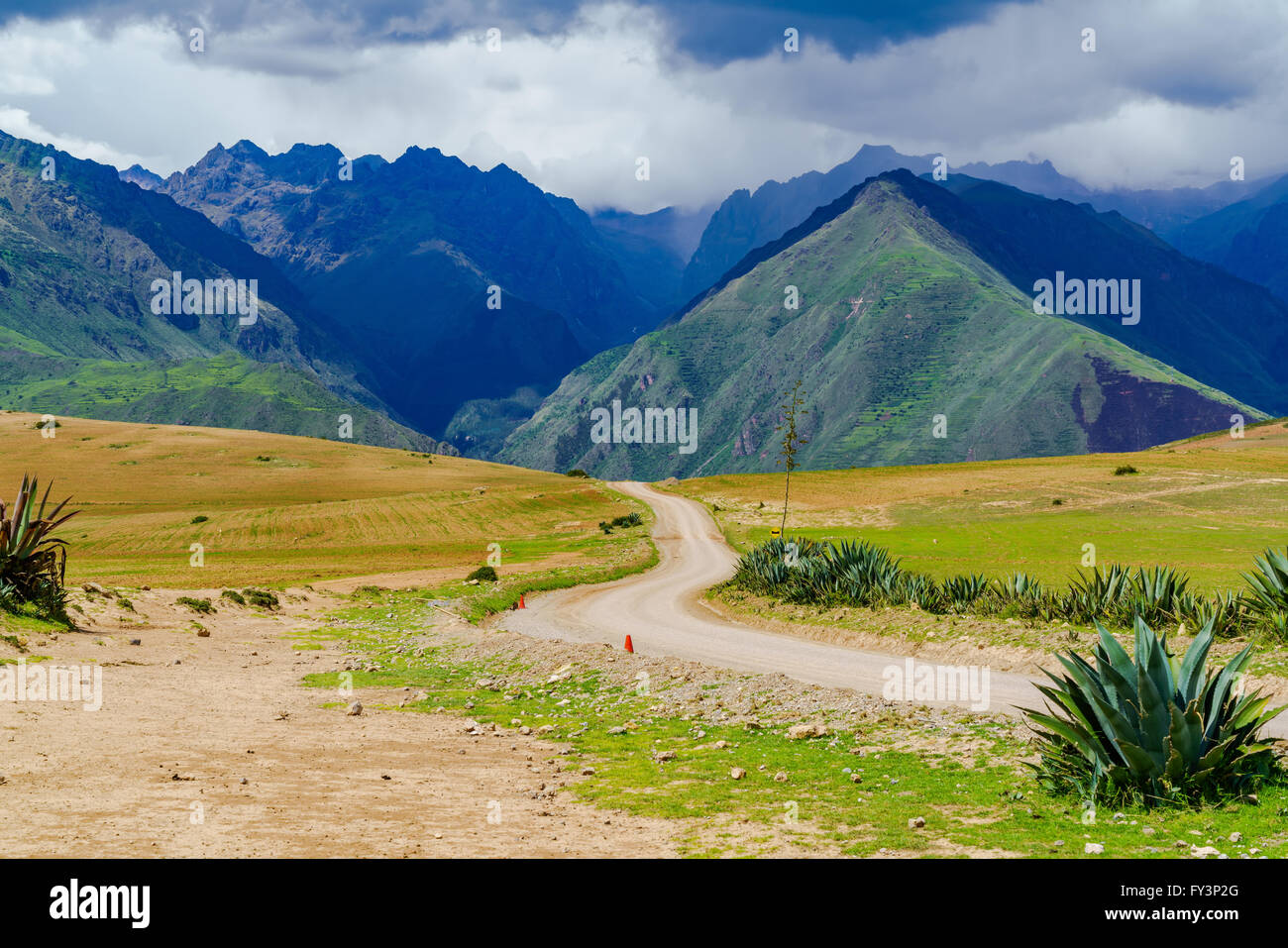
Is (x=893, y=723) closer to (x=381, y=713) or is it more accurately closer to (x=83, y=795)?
(x=381, y=713)

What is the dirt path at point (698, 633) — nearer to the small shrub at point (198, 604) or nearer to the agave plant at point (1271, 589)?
the agave plant at point (1271, 589)

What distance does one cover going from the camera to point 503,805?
36.7 ft

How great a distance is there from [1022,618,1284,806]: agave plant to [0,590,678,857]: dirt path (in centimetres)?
499

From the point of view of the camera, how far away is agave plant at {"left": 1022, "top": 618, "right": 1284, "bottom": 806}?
10195 mm

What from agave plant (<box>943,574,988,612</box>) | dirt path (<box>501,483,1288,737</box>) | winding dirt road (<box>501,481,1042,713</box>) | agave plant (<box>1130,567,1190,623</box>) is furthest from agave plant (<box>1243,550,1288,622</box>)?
agave plant (<box>943,574,988,612</box>)

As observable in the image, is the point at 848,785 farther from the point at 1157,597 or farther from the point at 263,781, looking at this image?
the point at 1157,597

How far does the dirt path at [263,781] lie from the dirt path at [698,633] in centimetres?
836

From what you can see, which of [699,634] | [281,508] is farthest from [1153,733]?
[281,508]

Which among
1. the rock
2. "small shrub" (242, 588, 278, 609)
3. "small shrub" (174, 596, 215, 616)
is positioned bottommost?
"small shrub" (242, 588, 278, 609)

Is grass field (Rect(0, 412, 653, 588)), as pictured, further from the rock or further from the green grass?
the rock

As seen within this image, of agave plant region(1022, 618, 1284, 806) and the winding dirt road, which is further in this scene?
the winding dirt road

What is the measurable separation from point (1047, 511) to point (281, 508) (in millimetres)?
70320

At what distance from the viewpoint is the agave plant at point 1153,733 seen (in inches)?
401
